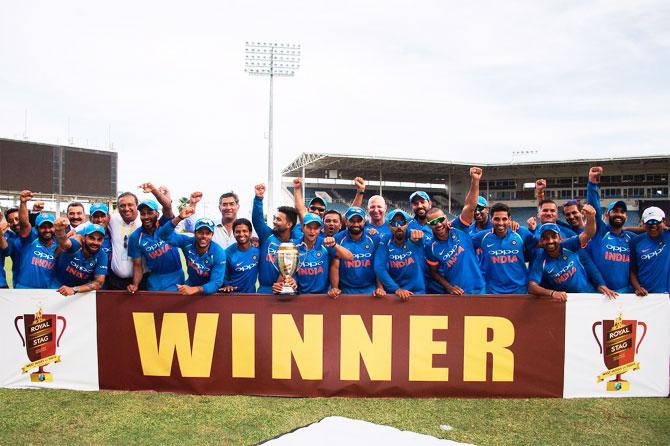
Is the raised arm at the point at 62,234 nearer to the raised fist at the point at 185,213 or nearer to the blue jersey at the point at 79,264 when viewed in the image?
the blue jersey at the point at 79,264

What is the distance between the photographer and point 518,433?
408 cm

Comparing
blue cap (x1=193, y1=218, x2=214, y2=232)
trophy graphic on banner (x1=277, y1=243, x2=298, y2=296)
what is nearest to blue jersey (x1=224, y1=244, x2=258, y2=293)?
blue cap (x1=193, y1=218, x2=214, y2=232)

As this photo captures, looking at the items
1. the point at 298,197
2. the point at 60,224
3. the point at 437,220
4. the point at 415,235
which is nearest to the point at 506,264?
the point at 437,220

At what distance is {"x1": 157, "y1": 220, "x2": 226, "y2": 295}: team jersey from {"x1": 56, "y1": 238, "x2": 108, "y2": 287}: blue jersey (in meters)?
0.81

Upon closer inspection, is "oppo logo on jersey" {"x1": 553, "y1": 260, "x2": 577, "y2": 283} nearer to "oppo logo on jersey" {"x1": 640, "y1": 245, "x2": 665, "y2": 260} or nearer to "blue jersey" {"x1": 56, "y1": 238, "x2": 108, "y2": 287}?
"oppo logo on jersey" {"x1": 640, "y1": 245, "x2": 665, "y2": 260}

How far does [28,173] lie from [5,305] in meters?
35.0

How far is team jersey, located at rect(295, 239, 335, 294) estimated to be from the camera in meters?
5.10

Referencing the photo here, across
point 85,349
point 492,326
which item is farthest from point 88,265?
point 492,326

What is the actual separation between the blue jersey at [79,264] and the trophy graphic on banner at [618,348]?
533 cm

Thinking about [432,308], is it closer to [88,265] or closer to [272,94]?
[88,265]

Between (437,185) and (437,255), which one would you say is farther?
(437,185)

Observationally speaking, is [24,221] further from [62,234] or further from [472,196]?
[472,196]

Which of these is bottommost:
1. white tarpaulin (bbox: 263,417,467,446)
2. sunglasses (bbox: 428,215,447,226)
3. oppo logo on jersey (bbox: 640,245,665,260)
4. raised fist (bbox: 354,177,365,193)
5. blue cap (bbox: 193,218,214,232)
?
white tarpaulin (bbox: 263,417,467,446)

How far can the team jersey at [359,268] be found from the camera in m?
5.10
